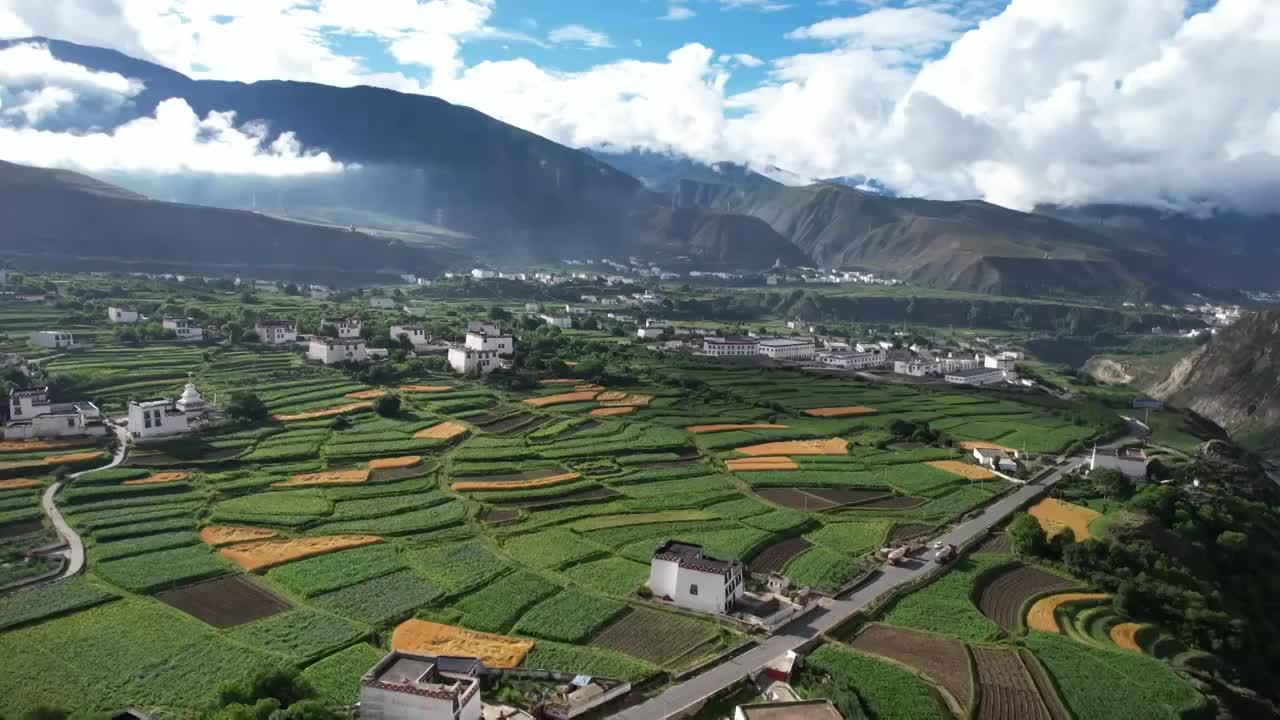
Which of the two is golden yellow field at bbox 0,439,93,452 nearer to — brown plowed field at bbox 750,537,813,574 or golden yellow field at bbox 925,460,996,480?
brown plowed field at bbox 750,537,813,574

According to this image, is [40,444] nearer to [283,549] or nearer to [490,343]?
[283,549]

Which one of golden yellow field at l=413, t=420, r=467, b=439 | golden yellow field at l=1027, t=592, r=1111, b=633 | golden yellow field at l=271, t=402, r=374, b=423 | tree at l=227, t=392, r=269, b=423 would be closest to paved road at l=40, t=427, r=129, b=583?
tree at l=227, t=392, r=269, b=423

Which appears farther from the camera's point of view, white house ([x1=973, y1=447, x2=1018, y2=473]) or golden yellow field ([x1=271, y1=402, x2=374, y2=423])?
golden yellow field ([x1=271, y1=402, x2=374, y2=423])

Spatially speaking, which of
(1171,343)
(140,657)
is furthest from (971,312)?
(140,657)

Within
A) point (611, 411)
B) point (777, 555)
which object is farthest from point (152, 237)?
point (777, 555)

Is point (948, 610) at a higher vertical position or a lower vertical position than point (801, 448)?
lower
